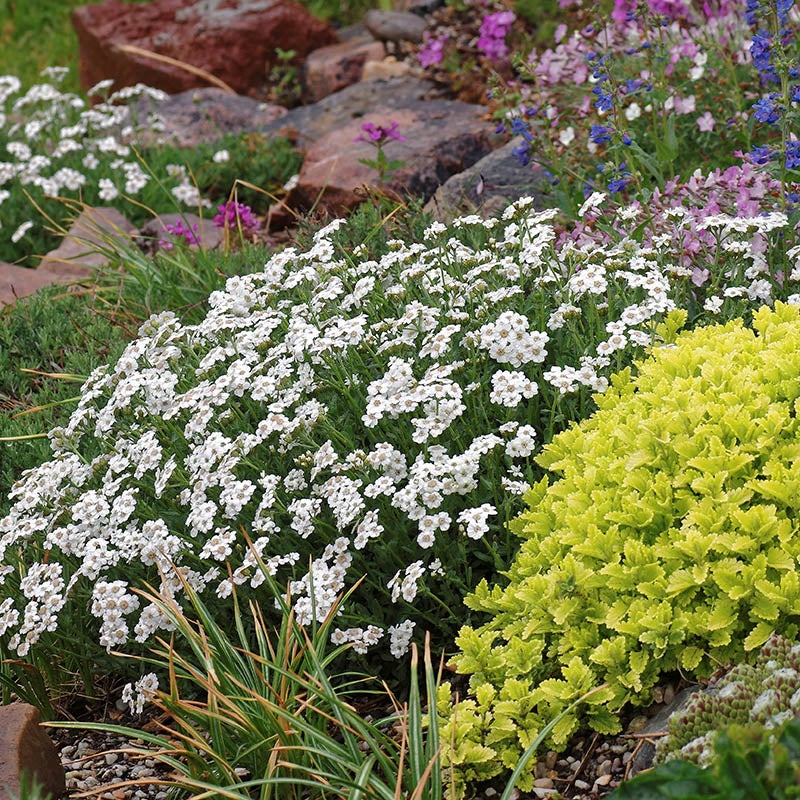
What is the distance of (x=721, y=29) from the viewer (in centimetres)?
615

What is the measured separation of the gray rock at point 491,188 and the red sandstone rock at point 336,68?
11.6 feet

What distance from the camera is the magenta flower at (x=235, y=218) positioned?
598 cm

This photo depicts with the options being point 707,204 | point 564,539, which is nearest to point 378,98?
point 707,204

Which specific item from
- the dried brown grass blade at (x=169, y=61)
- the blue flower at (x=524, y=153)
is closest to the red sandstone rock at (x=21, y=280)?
the blue flower at (x=524, y=153)

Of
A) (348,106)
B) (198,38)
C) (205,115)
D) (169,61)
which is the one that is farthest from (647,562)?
(198,38)

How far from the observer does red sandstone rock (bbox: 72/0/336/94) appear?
9.77 m

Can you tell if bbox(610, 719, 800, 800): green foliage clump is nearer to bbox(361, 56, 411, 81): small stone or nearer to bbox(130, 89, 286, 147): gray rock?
bbox(130, 89, 286, 147): gray rock

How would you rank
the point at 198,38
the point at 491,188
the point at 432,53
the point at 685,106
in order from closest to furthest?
the point at 685,106, the point at 491,188, the point at 432,53, the point at 198,38

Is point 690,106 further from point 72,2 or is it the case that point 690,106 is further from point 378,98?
point 72,2

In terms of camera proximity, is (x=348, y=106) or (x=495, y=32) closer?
(x=495, y=32)

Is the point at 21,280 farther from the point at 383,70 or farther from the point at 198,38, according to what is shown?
the point at 198,38

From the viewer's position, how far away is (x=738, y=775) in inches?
70.3

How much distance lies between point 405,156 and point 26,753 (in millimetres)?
4722

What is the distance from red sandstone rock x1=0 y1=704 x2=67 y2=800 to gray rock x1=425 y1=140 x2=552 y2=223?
3174mm
